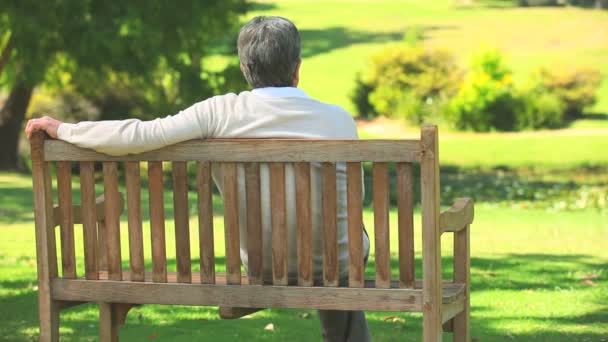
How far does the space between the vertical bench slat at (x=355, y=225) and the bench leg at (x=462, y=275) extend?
54 centimetres

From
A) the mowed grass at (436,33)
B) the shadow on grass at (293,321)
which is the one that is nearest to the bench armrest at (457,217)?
the shadow on grass at (293,321)

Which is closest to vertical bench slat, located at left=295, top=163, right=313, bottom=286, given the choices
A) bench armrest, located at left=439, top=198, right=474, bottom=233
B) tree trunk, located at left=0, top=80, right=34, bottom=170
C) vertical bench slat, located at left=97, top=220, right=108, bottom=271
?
bench armrest, located at left=439, top=198, right=474, bottom=233

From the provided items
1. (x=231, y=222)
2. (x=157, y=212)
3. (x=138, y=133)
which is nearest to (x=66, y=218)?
(x=157, y=212)

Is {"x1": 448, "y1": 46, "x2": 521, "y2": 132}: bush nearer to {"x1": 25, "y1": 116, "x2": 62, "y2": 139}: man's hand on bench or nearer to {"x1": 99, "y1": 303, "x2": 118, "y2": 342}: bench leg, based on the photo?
{"x1": 99, "y1": 303, "x2": 118, "y2": 342}: bench leg

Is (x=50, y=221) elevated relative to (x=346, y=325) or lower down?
elevated

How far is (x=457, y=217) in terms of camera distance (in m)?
3.69

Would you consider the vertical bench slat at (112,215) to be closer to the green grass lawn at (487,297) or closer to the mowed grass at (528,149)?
the green grass lawn at (487,297)

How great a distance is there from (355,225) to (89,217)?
104 centimetres

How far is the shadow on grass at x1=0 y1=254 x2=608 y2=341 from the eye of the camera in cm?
539

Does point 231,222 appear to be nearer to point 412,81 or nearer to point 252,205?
point 252,205

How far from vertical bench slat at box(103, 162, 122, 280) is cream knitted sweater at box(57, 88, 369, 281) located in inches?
5.6

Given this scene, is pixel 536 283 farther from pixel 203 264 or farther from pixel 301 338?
pixel 203 264

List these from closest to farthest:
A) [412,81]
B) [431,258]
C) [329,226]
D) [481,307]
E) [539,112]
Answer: [431,258]
[329,226]
[481,307]
[539,112]
[412,81]

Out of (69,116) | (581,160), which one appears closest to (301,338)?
(69,116)
